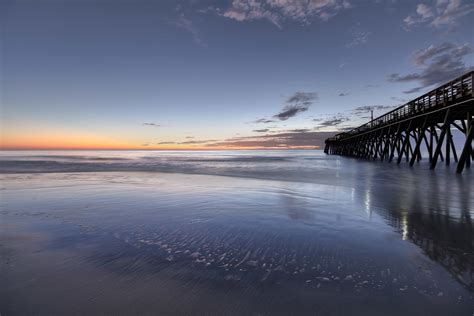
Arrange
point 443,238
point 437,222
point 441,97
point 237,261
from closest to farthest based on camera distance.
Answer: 1. point 237,261
2. point 443,238
3. point 437,222
4. point 441,97

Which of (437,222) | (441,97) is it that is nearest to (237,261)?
(437,222)

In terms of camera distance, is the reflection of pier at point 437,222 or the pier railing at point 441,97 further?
the pier railing at point 441,97

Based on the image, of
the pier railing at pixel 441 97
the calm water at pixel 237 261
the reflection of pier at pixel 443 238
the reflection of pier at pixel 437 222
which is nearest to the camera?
the calm water at pixel 237 261

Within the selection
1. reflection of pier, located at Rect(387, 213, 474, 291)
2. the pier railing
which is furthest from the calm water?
the pier railing

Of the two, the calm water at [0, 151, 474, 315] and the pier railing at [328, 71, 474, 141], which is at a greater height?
the pier railing at [328, 71, 474, 141]

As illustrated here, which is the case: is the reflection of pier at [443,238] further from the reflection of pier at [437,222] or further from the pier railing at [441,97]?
the pier railing at [441,97]

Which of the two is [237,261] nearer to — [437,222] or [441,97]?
[437,222]

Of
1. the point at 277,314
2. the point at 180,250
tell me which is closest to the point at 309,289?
the point at 277,314

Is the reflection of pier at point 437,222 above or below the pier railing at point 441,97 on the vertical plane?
below

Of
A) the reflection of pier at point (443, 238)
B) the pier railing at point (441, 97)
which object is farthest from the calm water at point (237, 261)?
the pier railing at point (441, 97)

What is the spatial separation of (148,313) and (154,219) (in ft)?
11.3

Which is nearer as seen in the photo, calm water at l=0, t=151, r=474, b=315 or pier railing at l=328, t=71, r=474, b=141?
calm water at l=0, t=151, r=474, b=315

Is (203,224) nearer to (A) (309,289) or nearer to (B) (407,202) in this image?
(A) (309,289)

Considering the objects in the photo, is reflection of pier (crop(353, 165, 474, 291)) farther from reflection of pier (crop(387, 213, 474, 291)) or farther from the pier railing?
the pier railing
